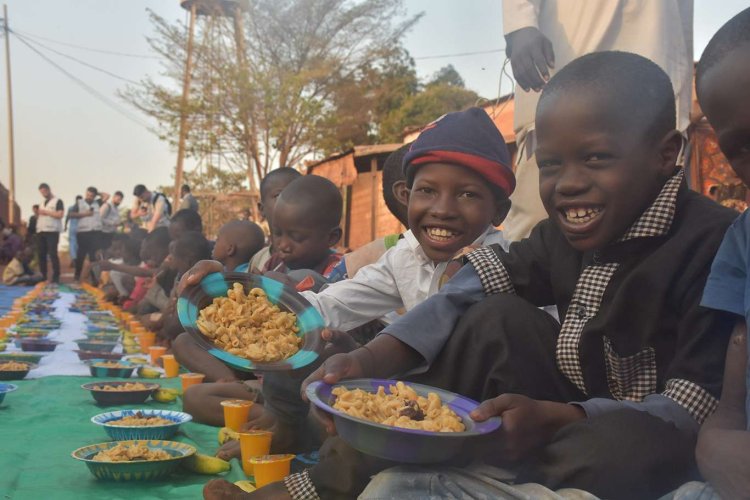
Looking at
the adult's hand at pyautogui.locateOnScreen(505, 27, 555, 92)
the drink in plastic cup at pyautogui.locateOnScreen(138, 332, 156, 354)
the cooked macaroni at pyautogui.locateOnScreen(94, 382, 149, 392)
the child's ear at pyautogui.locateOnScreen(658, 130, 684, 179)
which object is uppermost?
the adult's hand at pyautogui.locateOnScreen(505, 27, 555, 92)

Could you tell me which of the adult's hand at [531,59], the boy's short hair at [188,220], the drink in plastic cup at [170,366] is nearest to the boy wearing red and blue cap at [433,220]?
the adult's hand at [531,59]

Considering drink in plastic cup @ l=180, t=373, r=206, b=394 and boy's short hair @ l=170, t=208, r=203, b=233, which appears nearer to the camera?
drink in plastic cup @ l=180, t=373, r=206, b=394

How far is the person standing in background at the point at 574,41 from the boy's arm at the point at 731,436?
4.45ft

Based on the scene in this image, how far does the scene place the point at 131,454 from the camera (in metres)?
2.19

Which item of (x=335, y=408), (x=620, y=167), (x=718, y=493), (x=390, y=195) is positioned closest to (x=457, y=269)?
(x=620, y=167)

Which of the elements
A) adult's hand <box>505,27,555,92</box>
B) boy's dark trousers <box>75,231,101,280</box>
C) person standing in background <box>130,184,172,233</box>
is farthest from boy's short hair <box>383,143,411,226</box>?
boy's dark trousers <box>75,231,101,280</box>

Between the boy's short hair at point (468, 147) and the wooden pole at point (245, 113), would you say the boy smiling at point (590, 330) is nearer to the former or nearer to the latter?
the boy's short hair at point (468, 147)

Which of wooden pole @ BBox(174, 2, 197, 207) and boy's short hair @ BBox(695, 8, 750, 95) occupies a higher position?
wooden pole @ BBox(174, 2, 197, 207)

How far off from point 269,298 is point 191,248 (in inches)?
128

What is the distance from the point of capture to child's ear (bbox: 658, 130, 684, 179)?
1.67 meters

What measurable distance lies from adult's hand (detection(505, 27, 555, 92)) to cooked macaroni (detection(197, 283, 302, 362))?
46.8 inches

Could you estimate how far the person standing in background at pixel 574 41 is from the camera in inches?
105

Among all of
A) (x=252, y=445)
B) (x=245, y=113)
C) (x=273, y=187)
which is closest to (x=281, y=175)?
(x=273, y=187)

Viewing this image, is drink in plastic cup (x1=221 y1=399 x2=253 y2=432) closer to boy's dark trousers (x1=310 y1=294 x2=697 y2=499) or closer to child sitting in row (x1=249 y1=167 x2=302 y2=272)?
boy's dark trousers (x1=310 y1=294 x2=697 y2=499)
